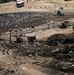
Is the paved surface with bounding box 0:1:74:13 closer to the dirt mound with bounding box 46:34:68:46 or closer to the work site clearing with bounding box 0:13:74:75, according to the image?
the work site clearing with bounding box 0:13:74:75

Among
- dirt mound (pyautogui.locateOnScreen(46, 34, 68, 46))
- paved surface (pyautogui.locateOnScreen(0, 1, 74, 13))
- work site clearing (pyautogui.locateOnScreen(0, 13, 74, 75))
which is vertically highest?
paved surface (pyautogui.locateOnScreen(0, 1, 74, 13))

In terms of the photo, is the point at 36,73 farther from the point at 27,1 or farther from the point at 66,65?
the point at 27,1

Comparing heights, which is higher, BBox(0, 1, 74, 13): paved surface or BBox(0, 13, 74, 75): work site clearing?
BBox(0, 1, 74, 13): paved surface

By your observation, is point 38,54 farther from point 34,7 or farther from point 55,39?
point 34,7

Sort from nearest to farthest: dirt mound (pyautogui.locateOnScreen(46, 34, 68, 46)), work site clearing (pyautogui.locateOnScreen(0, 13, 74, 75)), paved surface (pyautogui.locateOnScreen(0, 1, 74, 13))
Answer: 1. work site clearing (pyautogui.locateOnScreen(0, 13, 74, 75))
2. dirt mound (pyautogui.locateOnScreen(46, 34, 68, 46))
3. paved surface (pyautogui.locateOnScreen(0, 1, 74, 13))

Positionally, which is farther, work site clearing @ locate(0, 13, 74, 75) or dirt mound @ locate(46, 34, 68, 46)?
dirt mound @ locate(46, 34, 68, 46)

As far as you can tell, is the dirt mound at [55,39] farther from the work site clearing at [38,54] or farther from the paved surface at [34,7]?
the paved surface at [34,7]

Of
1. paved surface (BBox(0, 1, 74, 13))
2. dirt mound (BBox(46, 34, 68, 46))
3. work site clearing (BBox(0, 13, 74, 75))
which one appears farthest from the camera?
paved surface (BBox(0, 1, 74, 13))

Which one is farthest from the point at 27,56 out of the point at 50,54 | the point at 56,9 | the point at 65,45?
the point at 56,9

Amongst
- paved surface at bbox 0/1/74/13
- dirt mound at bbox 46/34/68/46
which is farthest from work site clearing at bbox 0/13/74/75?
paved surface at bbox 0/1/74/13
